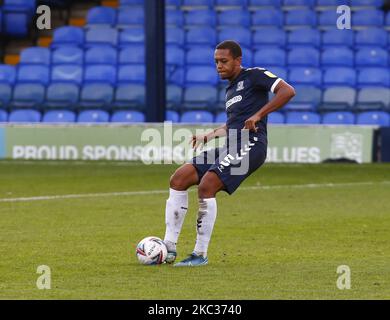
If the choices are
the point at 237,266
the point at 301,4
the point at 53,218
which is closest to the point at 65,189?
the point at 53,218

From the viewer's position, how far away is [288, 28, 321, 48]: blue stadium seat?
30.7 m

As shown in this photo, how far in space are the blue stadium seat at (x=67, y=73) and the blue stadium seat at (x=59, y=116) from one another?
65.5 inches

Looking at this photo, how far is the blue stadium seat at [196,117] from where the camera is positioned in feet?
92.2

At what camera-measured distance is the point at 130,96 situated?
95.9ft

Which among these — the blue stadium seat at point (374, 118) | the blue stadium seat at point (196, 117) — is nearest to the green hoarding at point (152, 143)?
the blue stadium seat at point (374, 118)

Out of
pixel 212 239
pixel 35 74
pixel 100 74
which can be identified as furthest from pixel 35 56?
pixel 212 239

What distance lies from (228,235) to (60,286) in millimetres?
4476

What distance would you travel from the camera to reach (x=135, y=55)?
31.1 metres

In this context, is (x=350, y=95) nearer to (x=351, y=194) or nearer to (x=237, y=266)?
(x=351, y=194)

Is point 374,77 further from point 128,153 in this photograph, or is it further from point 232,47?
point 232,47

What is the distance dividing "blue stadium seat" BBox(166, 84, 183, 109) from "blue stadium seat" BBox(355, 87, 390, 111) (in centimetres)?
439

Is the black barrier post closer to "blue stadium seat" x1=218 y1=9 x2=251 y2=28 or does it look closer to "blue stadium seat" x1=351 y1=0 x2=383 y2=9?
"blue stadium seat" x1=218 y1=9 x2=251 y2=28

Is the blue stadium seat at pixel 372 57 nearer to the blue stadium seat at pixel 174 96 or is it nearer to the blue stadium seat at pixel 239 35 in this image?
the blue stadium seat at pixel 239 35

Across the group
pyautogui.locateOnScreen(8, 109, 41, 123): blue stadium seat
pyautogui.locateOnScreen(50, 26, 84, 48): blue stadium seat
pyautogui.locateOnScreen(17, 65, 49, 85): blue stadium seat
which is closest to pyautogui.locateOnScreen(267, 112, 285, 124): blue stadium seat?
pyautogui.locateOnScreen(8, 109, 41, 123): blue stadium seat
